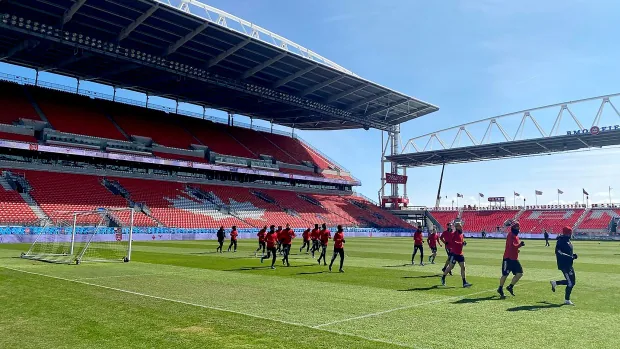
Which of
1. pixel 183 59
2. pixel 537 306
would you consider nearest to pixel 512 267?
pixel 537 306

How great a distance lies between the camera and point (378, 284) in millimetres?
14109

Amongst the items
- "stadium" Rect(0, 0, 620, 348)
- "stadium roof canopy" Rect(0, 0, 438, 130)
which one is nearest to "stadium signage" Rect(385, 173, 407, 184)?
"stadium" Rect(0, 0, 620, 348)

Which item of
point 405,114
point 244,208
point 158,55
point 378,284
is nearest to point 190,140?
point 244,208

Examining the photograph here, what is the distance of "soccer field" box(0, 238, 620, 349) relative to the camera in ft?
24.1

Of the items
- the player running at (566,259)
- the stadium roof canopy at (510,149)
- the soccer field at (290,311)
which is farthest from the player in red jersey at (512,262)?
the stadium roof canopy at (510,149)

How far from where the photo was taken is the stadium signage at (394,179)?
79.3 metres

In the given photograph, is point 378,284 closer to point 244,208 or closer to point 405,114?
point 244,208

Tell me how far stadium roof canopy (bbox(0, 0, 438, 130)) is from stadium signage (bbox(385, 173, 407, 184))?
12501 millimetres

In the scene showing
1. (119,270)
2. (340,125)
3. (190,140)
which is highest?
(340,125)

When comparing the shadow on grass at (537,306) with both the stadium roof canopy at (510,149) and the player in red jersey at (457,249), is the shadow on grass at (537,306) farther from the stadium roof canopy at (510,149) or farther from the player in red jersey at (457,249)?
the stadium roof canopy at (510,149)

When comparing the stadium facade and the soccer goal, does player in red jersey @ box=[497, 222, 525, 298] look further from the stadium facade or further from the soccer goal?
the stadium facade

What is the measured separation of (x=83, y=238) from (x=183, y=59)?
72.6 ft

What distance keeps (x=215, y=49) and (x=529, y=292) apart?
131ft

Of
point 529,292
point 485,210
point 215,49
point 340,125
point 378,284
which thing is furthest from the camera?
point 485,210
